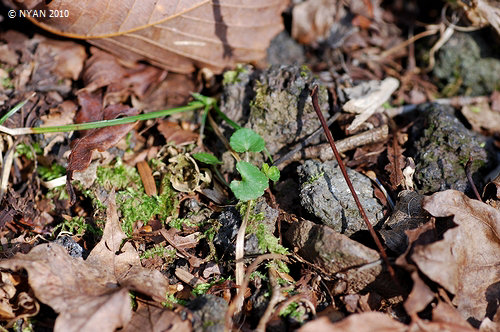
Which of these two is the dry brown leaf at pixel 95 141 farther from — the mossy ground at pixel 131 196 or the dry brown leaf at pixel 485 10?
the dry brown leaf at pixel 485 10

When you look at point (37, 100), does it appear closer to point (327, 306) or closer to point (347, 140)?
point (347, 140)

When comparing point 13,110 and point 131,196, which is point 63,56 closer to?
point 13,110

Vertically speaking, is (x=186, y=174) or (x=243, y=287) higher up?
(x=186, y=174)

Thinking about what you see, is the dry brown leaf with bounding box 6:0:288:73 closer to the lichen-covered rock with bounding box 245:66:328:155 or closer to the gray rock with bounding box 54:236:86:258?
the lichen-covered rock with bounding box 245:66:328:155

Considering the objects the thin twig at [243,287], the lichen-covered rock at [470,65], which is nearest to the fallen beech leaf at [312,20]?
the lichen-covered rock at [470,65]

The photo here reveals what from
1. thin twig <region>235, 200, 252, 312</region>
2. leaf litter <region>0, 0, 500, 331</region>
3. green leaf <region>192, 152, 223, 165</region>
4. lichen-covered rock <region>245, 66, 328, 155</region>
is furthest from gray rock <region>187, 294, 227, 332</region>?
lichen-covered rock <region>245, 66, 328, 155</region>

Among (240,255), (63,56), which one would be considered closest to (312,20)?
(63,56)
